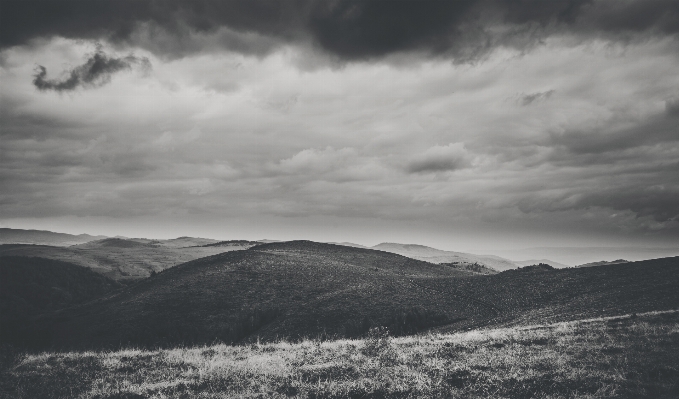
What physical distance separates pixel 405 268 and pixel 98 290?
2779 inches

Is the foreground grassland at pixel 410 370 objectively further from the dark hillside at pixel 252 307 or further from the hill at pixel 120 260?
the hill at pixel 120 260

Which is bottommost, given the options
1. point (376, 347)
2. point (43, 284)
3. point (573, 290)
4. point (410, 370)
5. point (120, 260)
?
point (43, 284)

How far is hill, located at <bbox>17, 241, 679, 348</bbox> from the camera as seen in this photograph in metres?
34.5

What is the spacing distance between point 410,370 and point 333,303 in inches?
1187

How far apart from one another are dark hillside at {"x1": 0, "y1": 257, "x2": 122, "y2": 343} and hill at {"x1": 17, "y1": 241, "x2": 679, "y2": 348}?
3425 centimetres

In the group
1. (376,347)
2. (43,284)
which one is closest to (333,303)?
(376,347)

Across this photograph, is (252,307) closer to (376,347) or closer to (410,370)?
(376,347)

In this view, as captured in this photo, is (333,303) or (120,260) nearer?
(333,303)

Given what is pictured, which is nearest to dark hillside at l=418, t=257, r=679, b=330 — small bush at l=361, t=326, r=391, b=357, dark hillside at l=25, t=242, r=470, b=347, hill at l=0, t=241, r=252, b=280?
dark hillside at l=25, t=242, r=470, b=347

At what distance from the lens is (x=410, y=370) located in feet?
45.0

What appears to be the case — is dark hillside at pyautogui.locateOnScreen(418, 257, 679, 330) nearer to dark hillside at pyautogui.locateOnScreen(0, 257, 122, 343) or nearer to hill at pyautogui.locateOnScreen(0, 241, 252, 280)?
dark hillside at pyautogui.locateOnScreen(0, 257, 122, 343)

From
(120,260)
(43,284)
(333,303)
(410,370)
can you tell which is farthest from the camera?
(120,260)

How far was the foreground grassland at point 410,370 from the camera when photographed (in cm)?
1141

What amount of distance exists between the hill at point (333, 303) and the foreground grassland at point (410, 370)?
12169mm
